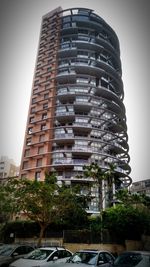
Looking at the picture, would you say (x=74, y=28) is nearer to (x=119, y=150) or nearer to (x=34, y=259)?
(x=119, y=150)

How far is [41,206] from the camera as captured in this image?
81.3 ft

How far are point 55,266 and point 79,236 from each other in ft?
55.9

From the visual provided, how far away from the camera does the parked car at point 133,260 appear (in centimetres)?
881

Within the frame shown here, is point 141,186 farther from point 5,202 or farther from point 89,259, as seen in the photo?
point 89,259

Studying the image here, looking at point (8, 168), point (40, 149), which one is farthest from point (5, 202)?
point (8, 168)

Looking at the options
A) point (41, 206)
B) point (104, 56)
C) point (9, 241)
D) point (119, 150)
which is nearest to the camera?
point (41, 206)

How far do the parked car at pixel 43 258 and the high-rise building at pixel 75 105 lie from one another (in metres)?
34.2

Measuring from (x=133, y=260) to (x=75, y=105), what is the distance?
46016 millimetres

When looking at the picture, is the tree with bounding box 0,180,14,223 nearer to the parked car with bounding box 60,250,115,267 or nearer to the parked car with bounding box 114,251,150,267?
the parked car with bounding box 60,250,115,267

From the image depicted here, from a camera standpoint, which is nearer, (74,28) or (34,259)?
(34,259)

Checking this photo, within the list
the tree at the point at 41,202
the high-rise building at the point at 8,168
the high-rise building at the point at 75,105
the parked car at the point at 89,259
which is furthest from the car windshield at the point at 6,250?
the high-rise building at the point at 8,168

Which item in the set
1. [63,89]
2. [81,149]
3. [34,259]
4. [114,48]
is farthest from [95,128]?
[34,259]

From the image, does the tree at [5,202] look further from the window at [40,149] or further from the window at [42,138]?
the window at [42,138]

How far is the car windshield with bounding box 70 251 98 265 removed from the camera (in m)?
10.8
